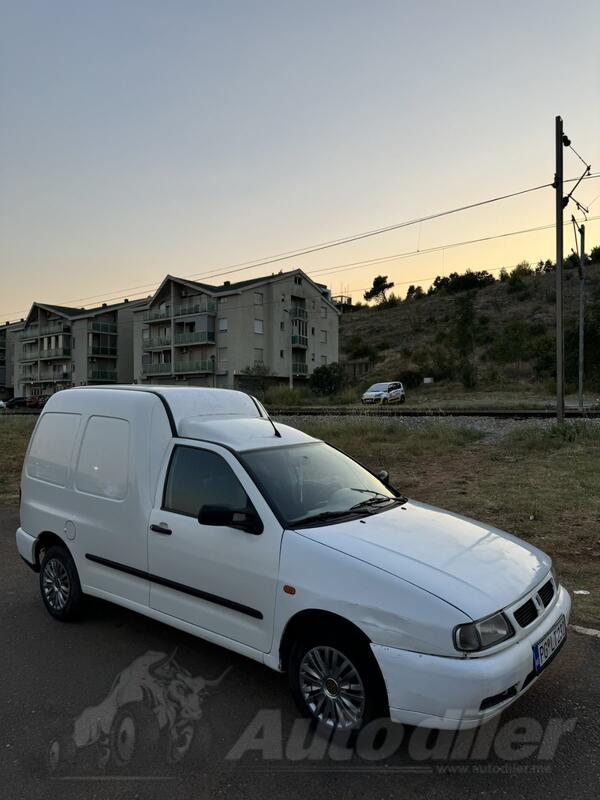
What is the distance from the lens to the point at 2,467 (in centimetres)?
1384

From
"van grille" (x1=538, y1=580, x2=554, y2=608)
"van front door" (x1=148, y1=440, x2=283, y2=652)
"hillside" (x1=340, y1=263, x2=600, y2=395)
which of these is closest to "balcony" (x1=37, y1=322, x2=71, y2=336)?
"hillside" (x1=340, y1=263, x2=600, y2=395)

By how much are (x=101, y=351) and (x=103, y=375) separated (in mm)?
3019

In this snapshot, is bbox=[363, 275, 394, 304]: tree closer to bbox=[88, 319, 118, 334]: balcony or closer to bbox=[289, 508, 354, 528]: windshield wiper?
bbox=[88, 319, 118, 334]: balcony

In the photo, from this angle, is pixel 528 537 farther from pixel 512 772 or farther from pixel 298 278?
pixel 298 278

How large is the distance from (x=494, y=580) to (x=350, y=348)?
79.7 meters

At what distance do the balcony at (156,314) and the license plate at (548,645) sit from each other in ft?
205

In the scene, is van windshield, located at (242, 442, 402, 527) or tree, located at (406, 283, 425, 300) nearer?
van windshield, located at (242, 442, 402, 527)

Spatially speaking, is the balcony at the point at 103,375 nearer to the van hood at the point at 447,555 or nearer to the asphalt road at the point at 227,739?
the asphalt road at the point at 227,739

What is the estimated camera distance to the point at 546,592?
3293 millimetres

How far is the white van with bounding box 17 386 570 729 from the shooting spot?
2.71 m

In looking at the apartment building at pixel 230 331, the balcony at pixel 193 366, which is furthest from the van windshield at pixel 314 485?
the balcony at pixel 193 366

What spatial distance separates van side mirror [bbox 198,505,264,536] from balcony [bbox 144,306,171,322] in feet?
202

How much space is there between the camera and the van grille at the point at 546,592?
127 inches

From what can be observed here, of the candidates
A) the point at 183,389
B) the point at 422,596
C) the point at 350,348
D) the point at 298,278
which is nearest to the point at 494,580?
the point at 422,596
